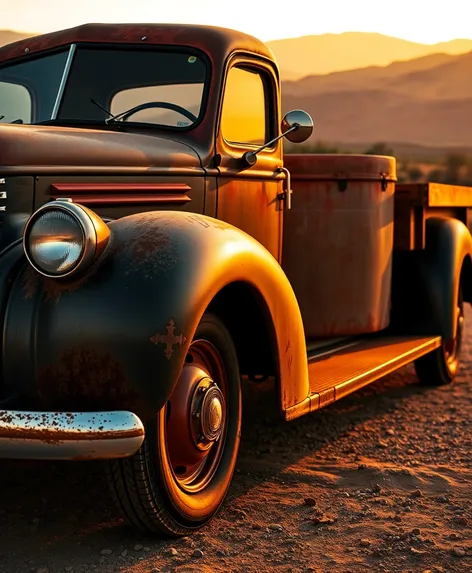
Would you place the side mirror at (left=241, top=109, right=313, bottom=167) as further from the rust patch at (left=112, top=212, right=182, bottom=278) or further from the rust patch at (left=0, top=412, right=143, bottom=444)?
the rust patch at (left=0, top=412, right=143, bottom=444)

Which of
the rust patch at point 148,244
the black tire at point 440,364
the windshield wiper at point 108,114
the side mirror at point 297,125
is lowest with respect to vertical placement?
the black tire at point 440,364

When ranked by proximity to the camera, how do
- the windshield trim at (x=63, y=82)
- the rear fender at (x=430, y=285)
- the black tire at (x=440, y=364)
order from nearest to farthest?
the windshield trim at (x=63, y=82) → the rear fender at (x=430, y=285) → the black tire at (x=440, y=364)

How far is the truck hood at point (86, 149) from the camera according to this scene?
3063 mm

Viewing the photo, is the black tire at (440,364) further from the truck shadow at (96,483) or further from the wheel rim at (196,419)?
the wheel rim at (196,419)

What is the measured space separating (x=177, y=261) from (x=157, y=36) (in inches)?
61.9

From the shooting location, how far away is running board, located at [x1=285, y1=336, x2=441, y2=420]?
366cm

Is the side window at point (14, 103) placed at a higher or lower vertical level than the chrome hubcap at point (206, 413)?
higher

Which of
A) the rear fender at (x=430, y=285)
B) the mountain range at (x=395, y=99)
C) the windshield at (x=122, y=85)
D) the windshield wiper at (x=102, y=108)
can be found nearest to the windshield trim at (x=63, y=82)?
the windshield at (x=122, y=85)

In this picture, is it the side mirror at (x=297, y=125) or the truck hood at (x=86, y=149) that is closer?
the truck hood at (x=86, y=149)

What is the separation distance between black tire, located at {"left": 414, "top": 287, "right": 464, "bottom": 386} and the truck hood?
2592mm

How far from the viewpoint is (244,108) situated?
410 cm

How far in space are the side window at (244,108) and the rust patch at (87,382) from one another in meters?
1.61

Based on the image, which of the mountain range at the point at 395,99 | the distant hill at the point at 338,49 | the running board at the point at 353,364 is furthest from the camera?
the distant hill at the point at 338,49

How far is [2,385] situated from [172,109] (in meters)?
1.73
